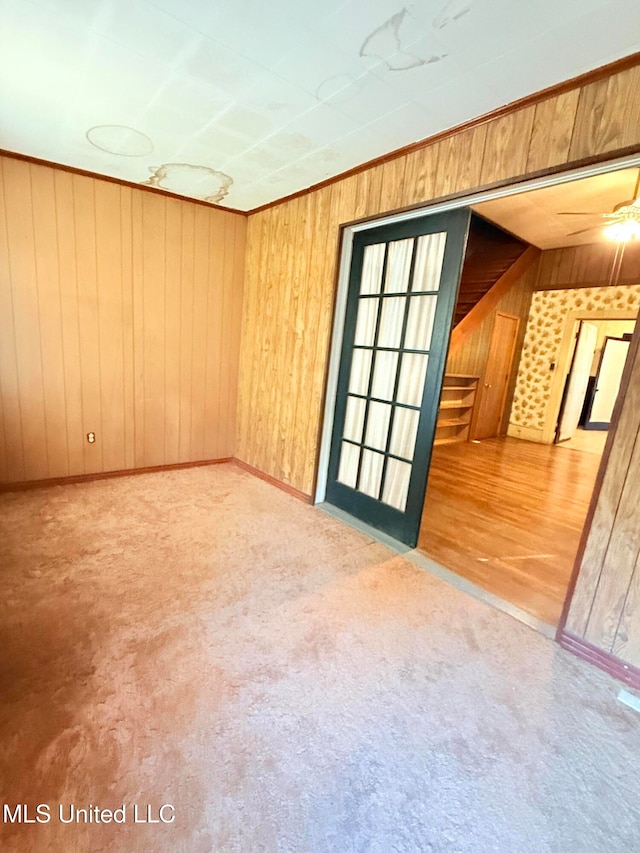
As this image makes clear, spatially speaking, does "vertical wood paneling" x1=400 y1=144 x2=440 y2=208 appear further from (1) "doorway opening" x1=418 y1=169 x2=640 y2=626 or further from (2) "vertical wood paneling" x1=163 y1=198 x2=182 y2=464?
(2) "vertical wood paneling" x1=163 y1=198 x2=182 y2=464

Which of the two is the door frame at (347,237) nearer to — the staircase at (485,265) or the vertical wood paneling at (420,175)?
the vertical wood paneling at (420,175)

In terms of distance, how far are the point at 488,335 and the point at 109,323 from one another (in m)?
5.28

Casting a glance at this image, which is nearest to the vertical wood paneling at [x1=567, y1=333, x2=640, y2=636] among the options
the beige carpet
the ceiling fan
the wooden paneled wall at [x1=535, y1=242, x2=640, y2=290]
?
the beige carpet

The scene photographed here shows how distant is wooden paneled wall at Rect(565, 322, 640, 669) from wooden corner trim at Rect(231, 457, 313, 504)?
6.70ft

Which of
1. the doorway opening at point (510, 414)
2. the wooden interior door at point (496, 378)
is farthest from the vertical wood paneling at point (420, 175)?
the wooden interior door at point (496, 378)

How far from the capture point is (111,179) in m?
3.09

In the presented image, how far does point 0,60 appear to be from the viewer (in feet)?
5.95

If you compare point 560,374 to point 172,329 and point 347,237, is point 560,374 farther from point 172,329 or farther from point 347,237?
point 172,329

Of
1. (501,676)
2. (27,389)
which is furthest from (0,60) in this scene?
(501,676)

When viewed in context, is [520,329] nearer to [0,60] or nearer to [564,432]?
[564,432]

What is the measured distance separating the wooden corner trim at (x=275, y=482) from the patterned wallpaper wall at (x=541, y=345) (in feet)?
16.3

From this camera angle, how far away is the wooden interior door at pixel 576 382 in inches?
251

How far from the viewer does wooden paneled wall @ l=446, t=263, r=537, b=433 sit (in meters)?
5.73

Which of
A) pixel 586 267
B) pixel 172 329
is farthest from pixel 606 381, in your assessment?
pixel 172 329
